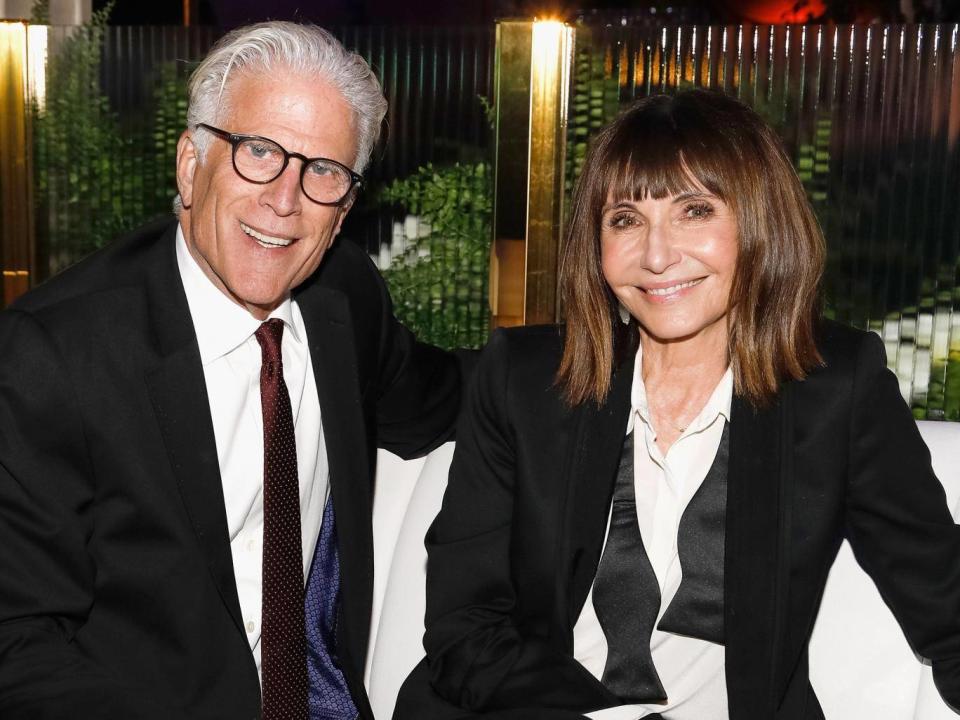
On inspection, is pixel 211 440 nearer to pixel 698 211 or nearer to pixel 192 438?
pixel 192 438

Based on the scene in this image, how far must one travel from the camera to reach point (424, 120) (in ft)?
16.3

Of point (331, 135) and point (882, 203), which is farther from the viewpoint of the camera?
point (882, 203)

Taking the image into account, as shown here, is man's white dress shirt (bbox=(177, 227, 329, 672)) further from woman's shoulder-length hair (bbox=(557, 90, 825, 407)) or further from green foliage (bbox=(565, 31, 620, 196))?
green foliage (bbox=(565, 31, 620, 196))

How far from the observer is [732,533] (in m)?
1.57

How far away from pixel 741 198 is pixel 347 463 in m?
0.80

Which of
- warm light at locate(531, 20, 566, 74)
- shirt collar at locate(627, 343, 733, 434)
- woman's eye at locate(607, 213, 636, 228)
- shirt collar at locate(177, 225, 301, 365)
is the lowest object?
shirt collar at locate(627, 343, 733, 434)

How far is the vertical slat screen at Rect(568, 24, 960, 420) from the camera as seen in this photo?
4.30m

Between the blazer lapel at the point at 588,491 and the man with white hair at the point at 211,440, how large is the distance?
0.40 m

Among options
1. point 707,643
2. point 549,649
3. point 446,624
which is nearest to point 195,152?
point 446,624

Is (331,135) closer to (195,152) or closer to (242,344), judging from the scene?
(195,152)

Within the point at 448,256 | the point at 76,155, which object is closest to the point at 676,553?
the point at 448,256

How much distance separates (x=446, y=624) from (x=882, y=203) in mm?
3377

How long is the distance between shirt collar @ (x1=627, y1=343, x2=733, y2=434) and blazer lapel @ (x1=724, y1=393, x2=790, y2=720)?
69 millimetres

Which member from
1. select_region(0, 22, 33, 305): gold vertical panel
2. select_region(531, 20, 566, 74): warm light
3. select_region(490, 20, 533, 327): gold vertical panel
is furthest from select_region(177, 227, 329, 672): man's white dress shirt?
select_region(0, 22, 33, 305): gold vertical panel
